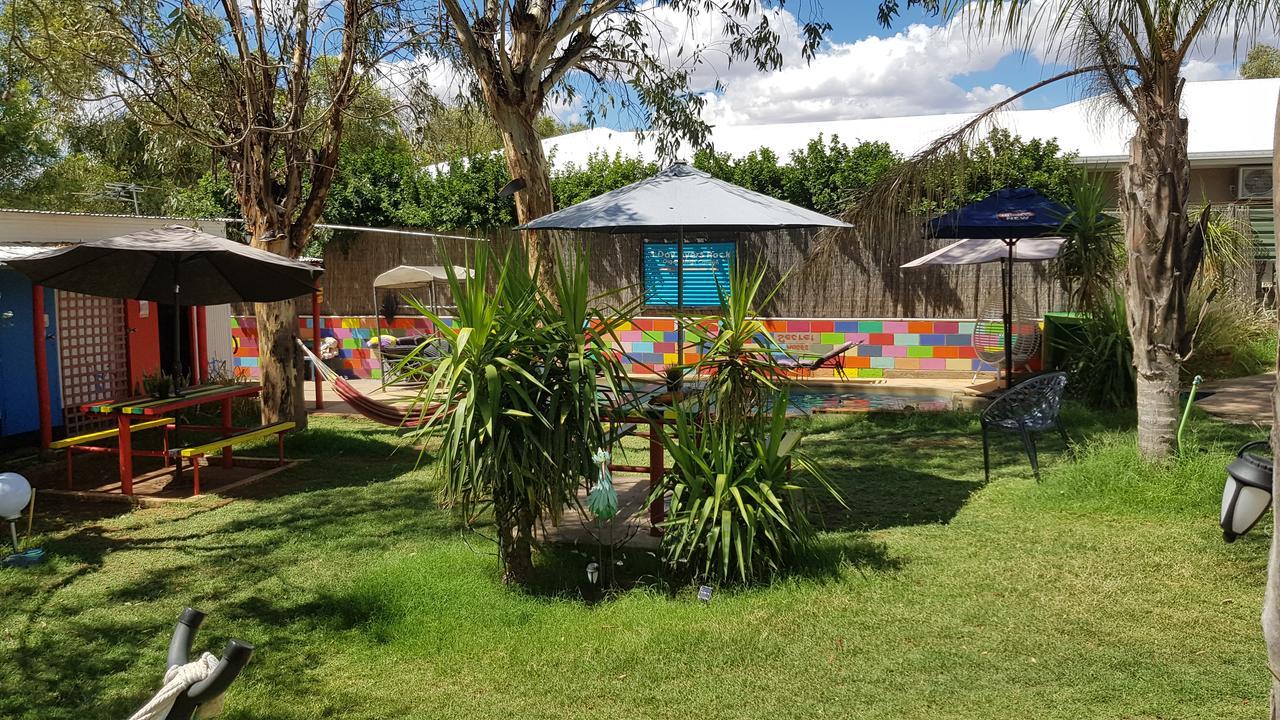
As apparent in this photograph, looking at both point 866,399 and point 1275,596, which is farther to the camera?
point 866,399

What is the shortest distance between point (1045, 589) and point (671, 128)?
8856mm

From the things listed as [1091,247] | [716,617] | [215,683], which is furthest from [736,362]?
[1091,247]

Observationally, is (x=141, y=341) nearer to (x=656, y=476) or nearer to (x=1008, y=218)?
(x=656, y=476)

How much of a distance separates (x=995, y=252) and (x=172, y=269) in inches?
367

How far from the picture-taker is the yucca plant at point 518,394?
5.37 m

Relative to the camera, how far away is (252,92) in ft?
33.9

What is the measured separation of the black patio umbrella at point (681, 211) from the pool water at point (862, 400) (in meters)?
4.71

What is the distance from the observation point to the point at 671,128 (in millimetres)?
13023

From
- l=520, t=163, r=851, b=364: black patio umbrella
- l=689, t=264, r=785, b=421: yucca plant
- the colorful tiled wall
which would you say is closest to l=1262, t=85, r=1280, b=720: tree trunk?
l=689, t=264, r=785, b=421: yucca plant

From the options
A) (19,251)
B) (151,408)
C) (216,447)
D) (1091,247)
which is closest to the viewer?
(151,408)

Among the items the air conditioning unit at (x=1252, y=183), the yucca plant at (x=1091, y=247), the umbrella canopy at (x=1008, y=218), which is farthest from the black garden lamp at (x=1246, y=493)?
the air conditioning unit at (x=1252, y=183)

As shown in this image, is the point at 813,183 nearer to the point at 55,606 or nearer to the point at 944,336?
the point at 944,336

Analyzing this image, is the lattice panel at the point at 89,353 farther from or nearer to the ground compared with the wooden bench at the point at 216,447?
farther from the ground

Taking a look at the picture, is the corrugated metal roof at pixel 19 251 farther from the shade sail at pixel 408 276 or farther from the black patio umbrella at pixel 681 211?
the shade sail at pixel 408 276
